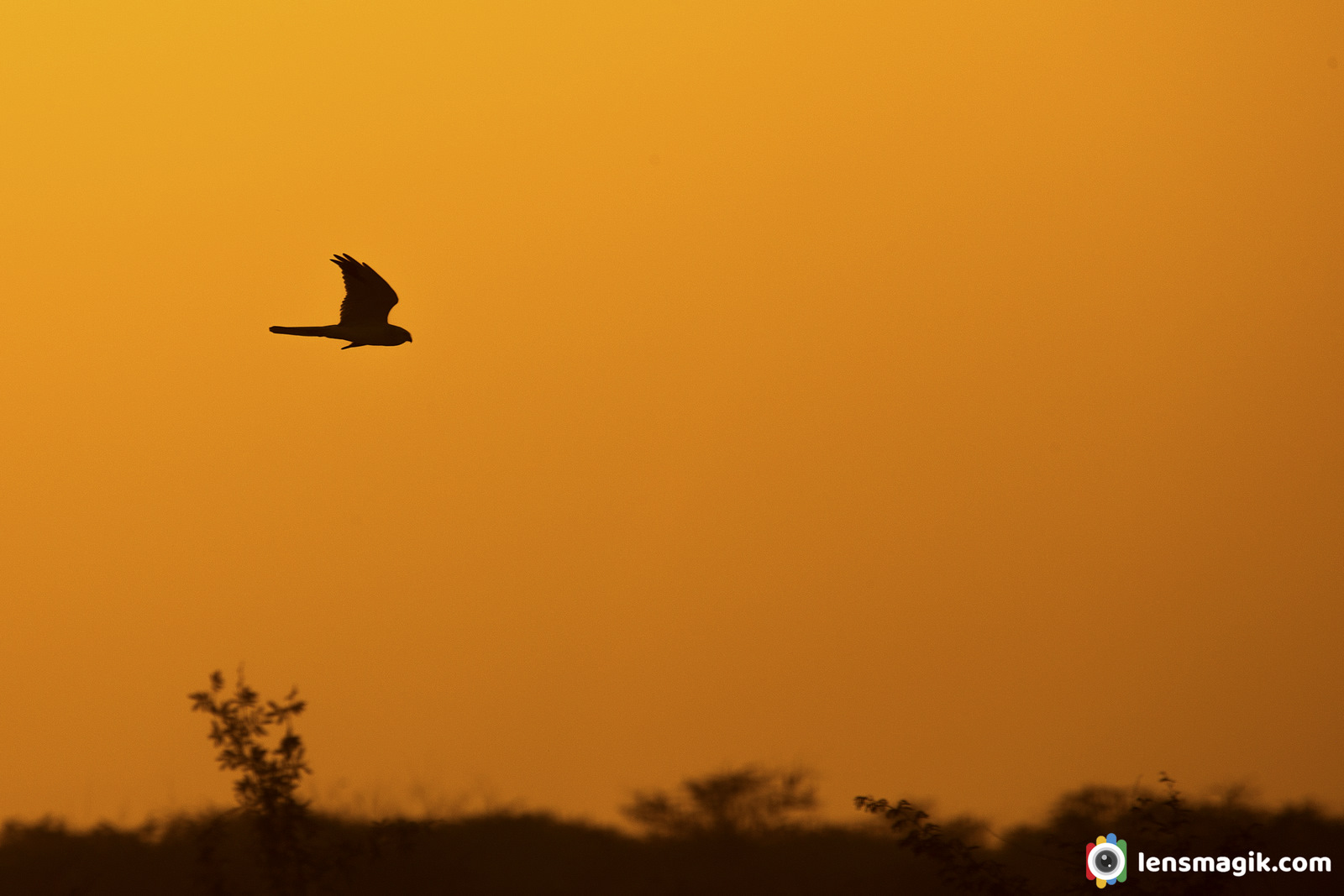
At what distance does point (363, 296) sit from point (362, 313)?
27 centimetres

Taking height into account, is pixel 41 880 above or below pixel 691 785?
below

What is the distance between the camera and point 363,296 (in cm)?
1664

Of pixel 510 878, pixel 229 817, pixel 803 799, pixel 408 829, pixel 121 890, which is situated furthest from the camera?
pixel 803 799

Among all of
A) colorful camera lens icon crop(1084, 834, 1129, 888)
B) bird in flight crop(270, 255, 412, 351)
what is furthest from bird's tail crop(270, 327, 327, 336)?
colorful camera lens icon crop(1084, 834, 1129, 888)

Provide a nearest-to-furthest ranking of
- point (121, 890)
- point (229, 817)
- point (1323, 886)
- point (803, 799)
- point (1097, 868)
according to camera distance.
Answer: point (229, 817), point (1097, 868), point (1323, 886), point (121, 890), point (803, 799)

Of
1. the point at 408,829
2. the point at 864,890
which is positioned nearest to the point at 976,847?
the point at 408,829

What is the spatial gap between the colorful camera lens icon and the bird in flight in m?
9.34

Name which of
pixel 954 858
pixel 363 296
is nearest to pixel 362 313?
pixel 363 296

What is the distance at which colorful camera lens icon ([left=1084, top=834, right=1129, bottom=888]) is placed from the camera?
11992mm

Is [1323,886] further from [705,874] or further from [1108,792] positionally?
[705,874]

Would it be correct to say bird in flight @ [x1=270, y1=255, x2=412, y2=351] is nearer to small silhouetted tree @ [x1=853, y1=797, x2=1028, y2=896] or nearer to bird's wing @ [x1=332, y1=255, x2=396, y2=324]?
bird's wing @ [x1=332, y1=255, x2=396, y2=324]

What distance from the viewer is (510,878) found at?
22250 millimetres

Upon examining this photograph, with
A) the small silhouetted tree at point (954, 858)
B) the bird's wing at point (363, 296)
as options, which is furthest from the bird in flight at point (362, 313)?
the small silhouetted tree at point (954, 858)

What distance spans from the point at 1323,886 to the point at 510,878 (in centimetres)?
1124
